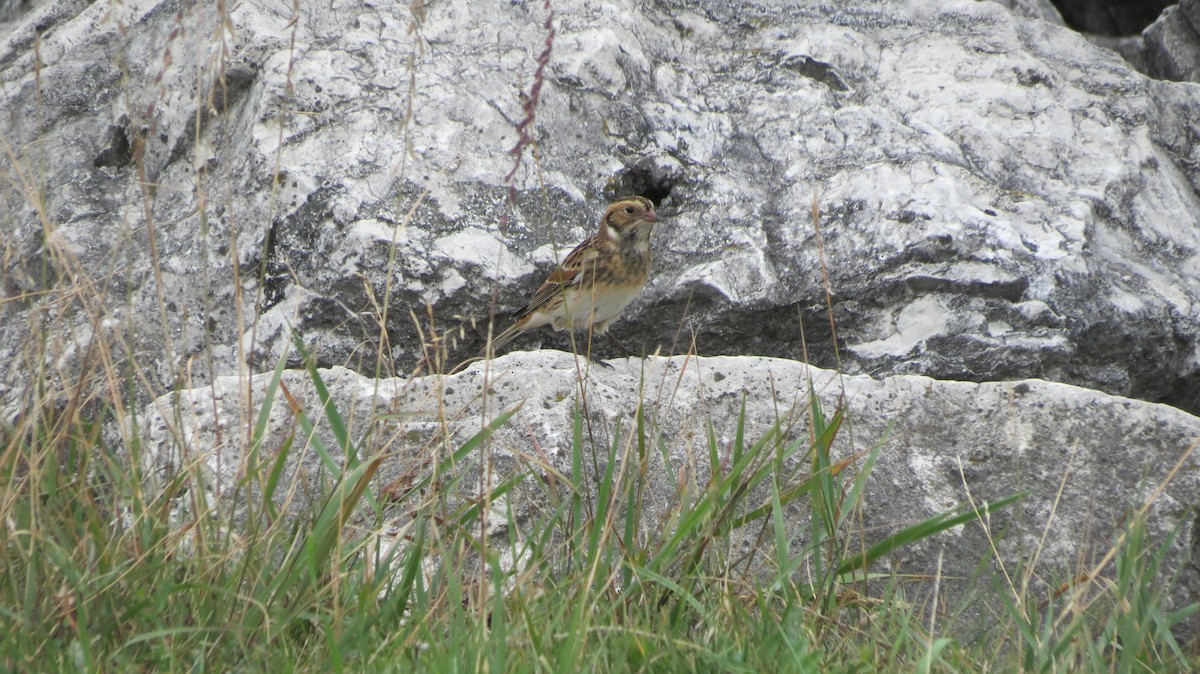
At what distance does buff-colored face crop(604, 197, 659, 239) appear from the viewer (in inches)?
182

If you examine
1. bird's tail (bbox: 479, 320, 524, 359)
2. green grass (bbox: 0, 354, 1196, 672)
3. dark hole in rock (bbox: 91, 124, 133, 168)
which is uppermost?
green grass (bbox: 0, 354, 1196, 672)

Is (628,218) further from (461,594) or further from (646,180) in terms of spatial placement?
(461,594)

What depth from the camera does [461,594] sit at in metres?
2.72

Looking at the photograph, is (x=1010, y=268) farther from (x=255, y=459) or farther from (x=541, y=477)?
(x=255, y=459)

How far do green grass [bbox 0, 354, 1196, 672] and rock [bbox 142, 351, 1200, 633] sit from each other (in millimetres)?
308

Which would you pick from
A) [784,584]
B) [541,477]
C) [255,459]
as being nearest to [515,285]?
[541,477]

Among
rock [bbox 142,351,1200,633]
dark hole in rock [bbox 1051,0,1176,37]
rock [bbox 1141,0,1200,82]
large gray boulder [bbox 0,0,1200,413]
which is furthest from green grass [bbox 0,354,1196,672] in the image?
dark hole in rock [bbox 1051,0,1176,37]

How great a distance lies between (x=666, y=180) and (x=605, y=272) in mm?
568

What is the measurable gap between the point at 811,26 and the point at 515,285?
1927 millimetres

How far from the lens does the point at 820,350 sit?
459 cm

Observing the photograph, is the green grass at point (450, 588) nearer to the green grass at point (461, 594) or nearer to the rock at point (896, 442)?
the green grass at point (461, 594)

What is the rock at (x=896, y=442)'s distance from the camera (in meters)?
3.42

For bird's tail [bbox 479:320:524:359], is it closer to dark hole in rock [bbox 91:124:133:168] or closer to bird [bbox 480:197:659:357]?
bird [bbox 480:197:659:357]

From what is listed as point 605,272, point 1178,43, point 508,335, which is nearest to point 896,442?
point 605,272
